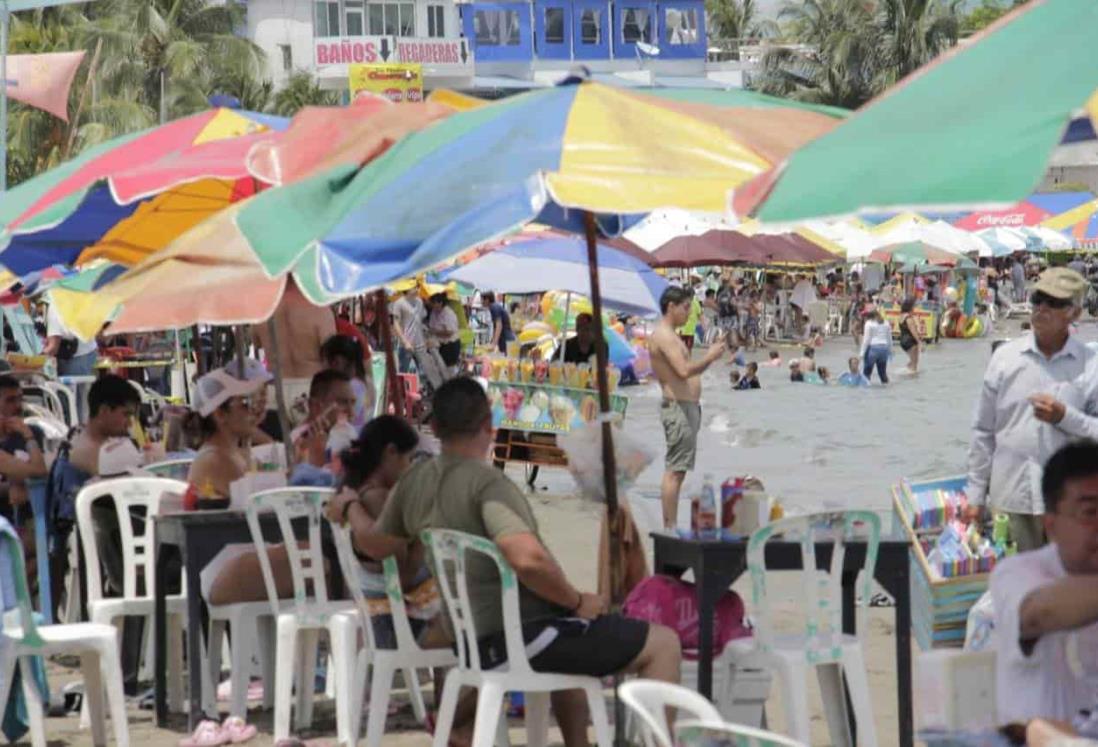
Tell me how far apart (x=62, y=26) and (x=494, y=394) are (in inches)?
1540

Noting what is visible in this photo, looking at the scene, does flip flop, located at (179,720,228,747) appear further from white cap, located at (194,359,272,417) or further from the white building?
the white building

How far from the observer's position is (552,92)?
241 inches

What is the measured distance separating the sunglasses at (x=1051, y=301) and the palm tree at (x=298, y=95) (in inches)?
2324

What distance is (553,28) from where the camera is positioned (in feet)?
242

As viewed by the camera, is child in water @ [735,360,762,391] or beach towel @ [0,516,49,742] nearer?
beach towel @ [0,516,49,742]

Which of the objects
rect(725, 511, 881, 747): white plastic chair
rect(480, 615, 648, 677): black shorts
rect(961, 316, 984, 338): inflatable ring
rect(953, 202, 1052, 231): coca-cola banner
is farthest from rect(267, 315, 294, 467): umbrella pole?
rect(961, 316, 984, 338): inflatable ring

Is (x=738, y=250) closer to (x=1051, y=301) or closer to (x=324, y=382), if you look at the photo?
(x=324, y=382)

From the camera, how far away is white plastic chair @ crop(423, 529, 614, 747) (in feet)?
19.5

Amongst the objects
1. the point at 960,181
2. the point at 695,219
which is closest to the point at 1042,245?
the point at 695,219

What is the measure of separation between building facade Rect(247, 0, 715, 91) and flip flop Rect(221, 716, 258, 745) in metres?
63.6

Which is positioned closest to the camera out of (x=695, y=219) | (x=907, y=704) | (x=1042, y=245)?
(x=907, y=704)

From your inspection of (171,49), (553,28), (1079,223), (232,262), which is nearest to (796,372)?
(1079,223)

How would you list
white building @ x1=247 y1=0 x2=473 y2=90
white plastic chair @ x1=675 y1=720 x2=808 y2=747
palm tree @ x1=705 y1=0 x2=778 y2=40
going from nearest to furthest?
white plastic chair @ x1=675 y1=720 x2=808 y2=747 → white building @ x1=247 y1=0 x2=473 y2=90 → palm tree @ x1=705 y1=0 x2=778 y2=40

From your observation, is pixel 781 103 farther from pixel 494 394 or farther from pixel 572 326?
pixel 572 326
